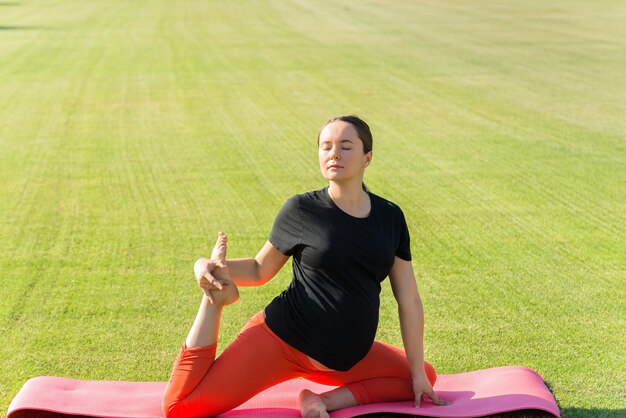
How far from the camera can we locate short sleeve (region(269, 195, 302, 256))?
4297 mm

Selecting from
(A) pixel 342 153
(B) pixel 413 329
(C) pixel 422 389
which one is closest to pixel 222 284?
(A) pixel 342 153

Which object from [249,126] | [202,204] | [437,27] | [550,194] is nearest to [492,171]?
[550,194]

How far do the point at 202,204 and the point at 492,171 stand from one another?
3.10 meters

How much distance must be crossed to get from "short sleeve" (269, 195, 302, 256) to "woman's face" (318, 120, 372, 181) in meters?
0.21

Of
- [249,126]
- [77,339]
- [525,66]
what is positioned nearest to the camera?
[77,339]

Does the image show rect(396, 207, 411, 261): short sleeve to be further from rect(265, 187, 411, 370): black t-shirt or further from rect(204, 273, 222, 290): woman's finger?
rect(204, 273, 222, 290): woman's finger

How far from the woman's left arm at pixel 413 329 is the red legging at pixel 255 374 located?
3.2 inches

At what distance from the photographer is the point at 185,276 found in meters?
6.75

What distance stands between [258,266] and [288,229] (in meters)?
0.24

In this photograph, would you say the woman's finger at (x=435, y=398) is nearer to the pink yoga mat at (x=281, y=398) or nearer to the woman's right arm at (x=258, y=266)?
the pink yoga mat at (x=281, y=398)

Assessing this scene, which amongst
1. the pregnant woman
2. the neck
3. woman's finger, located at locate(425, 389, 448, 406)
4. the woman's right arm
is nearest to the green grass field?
woman's finger, located at locate(425, 389, 448, 406)

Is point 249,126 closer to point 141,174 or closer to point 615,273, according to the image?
point 141,174

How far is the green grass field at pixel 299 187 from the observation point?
220 inches

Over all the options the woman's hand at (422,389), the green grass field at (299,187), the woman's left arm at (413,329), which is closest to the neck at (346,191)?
the woman's left arm at (413,329)
